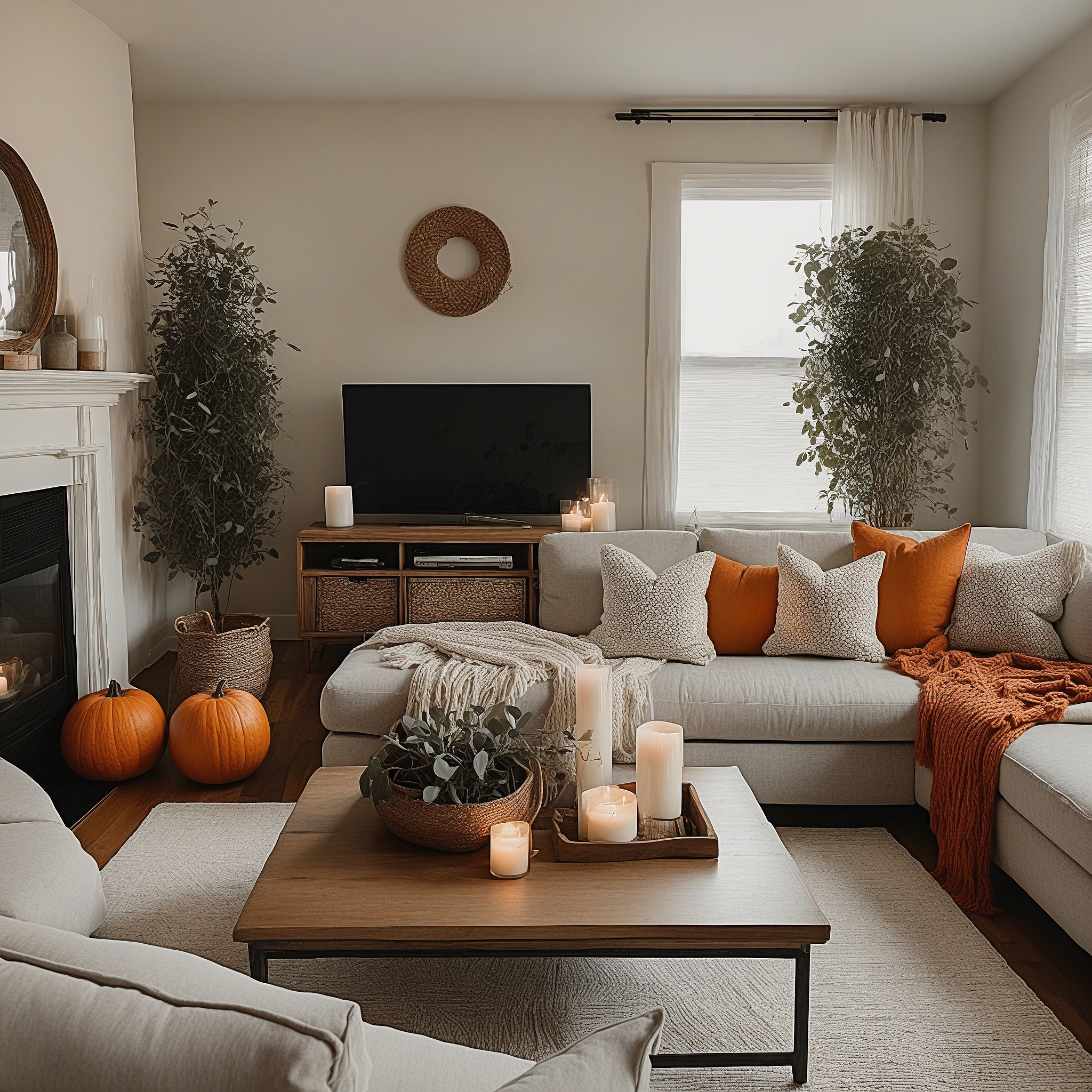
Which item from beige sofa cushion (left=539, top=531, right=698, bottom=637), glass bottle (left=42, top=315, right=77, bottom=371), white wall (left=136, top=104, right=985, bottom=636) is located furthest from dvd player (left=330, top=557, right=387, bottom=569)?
glass bottle (left=42, top=315, right=77, bottom=371)

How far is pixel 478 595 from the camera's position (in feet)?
14.6

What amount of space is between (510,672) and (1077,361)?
8.58 feet

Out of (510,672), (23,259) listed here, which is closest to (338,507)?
(23,259)

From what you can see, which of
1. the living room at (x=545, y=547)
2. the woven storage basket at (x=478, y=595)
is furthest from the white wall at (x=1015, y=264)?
the woven storage basket at (x=478, y=595)

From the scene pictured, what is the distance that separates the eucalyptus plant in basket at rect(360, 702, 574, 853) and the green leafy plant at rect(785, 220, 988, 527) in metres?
2.86

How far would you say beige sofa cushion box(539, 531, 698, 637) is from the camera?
3.42 metres

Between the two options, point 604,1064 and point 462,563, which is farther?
point 462,563

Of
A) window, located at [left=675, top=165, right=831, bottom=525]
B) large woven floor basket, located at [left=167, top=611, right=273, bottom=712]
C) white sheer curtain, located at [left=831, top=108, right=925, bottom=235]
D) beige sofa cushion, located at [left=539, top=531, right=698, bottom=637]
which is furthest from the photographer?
window, located at [left=675, top=165, right=831, bottom=525]

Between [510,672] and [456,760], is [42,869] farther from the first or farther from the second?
[510,672]

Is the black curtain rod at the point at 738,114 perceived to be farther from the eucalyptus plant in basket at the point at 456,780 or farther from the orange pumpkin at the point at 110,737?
the eucalyptus plant in basket at the point at 456,780

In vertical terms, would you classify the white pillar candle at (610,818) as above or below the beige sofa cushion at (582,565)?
below

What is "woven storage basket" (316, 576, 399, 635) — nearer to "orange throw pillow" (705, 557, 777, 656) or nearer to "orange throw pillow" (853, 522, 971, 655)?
"orange throw pillow" (705, 557, 777, 656)

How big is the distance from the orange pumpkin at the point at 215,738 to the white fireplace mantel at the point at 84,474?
0.60 m

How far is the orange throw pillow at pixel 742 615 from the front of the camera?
329cm
